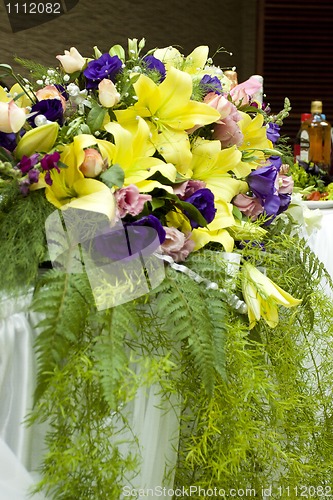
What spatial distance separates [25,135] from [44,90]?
0.13 m

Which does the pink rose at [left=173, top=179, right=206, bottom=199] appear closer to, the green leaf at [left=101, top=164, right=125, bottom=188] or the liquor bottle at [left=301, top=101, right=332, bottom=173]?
the green leaf at [left=101, top=164, right=125, bottom=188]

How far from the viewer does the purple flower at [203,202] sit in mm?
843

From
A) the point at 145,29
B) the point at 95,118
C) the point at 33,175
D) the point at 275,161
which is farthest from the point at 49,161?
the point at 145,29

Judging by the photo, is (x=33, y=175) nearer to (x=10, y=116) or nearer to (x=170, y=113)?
(x=10, y=116)

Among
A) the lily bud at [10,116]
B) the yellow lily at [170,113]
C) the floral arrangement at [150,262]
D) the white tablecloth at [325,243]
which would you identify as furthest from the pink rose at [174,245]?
the white tablecloth at [325,243]

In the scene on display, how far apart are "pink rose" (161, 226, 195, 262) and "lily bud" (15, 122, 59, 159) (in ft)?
0.54

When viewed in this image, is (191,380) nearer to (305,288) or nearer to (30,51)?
(305,288)

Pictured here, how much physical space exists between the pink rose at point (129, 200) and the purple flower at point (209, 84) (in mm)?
268

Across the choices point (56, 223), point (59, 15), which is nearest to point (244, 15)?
point (59, 15)

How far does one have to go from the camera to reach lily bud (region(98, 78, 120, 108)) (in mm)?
828

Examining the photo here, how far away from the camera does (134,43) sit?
986 millimetres

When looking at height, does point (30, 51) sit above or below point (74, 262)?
below

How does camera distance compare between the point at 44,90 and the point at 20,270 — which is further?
the point at 44,90

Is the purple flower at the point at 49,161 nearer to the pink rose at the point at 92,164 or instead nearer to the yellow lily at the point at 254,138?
the pink rose at the point at 92,164
